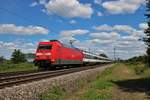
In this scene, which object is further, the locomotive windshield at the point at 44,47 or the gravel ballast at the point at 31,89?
the locomotive windshield at the point at 44,47

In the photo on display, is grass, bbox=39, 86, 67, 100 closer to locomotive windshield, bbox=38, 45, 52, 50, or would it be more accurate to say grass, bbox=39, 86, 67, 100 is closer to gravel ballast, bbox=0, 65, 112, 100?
gravel ballast, bbox=0, 65, 112, 100

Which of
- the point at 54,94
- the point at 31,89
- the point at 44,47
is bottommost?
the point at 54,94

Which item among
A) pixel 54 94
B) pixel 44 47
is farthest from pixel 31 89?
pixel 44 47

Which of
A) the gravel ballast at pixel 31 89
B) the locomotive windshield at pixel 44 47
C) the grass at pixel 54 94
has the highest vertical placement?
the locomotive windshield at pixel 44 47

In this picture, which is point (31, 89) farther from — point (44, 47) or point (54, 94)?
point (44, 47)

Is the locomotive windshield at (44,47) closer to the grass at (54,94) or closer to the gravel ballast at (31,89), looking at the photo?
the gravel ballast at (31,89)

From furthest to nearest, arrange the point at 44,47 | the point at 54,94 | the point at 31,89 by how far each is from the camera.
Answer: the point at 44,47 → the point at 54,94 → the point at 31,89

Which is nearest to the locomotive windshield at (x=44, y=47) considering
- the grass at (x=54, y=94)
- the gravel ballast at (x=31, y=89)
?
the gravel ballast at (x=31, y=89)

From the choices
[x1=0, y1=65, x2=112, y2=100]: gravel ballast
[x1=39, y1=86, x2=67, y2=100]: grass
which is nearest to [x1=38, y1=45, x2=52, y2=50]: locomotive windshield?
[x1=0, y1=65, x2=112, y2=100]: gravel ballast

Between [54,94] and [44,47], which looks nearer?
[54,94]

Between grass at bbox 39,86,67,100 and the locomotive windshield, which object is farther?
the locomotive windshield

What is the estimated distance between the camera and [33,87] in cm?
1543

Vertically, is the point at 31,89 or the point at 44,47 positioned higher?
the point at 44,47

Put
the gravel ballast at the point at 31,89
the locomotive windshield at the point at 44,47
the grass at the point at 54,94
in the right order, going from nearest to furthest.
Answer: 1. the gravel ballast at the point at 31,89
2. the grass at the point at 54,94
3. the locomotive windshield at the point at 44,47
